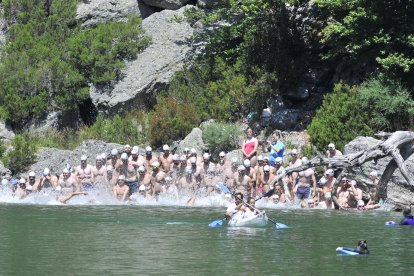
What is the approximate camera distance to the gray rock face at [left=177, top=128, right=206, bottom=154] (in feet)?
110

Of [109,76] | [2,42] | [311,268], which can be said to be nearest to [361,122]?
[109,76]

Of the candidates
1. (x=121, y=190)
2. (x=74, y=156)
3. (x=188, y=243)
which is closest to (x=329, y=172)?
(x=121, y=190)

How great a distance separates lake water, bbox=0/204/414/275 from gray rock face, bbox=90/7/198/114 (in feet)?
33.4

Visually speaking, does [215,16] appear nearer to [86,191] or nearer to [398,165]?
[86,191]

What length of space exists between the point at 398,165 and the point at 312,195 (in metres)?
3.82

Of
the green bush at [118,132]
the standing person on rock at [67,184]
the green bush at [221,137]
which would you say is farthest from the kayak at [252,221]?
the green bush at [118,132]

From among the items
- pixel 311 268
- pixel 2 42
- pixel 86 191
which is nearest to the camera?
pixel 311 268

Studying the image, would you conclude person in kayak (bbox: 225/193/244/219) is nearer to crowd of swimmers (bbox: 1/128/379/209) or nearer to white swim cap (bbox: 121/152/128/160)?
crowd of swimmers (bbox: 1/128/379/209)

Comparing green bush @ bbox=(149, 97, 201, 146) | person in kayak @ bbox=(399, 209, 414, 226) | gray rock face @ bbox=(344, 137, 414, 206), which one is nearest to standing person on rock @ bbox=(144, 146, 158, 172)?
green bush @ bbox=(149, 97, 201, 146)

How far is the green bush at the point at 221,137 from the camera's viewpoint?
109 ft

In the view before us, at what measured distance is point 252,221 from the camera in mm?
24078

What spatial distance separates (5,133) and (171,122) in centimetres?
696

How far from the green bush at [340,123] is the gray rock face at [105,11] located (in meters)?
12.6

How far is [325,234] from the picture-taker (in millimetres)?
22453
